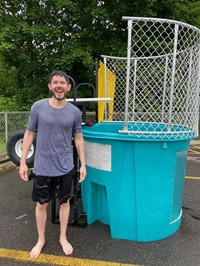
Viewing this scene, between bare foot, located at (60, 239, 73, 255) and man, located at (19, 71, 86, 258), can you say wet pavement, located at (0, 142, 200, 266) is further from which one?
man, located at (19, 71, 86, 258)

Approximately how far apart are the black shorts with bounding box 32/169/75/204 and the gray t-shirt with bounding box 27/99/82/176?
0.21 ft

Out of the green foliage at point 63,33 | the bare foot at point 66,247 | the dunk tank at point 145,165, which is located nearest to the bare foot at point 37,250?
the bare foot at point 66,247

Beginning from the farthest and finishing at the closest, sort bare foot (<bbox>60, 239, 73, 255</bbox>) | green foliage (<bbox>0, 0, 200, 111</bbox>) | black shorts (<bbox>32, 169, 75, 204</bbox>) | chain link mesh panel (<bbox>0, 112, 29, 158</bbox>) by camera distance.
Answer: green foliage (<bbox>0, 0, 200, 111</bbox>)
chain link mesh panel (<bbox>0, 112, 29, 158</bbox>)
bare foot (<bbox>60, 239, 73, 255</bbox>)
black shorts (<bbox>32, 169, 75, 204</bbox>)

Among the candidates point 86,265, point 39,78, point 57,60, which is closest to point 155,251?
point 86,265

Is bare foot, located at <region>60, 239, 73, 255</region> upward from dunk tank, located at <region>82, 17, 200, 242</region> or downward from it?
downward

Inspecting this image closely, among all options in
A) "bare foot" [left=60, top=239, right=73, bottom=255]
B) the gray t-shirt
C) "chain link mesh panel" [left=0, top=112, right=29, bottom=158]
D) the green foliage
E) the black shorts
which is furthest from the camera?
the green foliage

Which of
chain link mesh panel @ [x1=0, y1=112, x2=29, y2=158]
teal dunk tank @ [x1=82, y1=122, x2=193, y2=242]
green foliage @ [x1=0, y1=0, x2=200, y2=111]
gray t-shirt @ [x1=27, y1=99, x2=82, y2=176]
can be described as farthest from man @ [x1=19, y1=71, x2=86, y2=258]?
green foliage @ [x1=0, y1=0, x2=200, y2=111]

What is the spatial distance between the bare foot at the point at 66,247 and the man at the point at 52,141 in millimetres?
23

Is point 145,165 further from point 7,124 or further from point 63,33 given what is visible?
point 63,33

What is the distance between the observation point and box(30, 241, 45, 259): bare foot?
272 cm

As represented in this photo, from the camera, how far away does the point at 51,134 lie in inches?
101

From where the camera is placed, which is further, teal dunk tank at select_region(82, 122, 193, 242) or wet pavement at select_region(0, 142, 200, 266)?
teal dunk tank at select_region(82, 122, 193, 242)

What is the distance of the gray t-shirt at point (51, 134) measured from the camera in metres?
2.54

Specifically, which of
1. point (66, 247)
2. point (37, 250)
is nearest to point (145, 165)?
point (66, 247)
